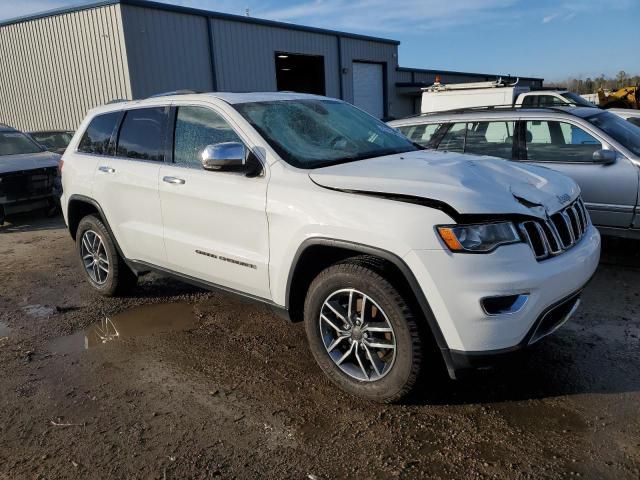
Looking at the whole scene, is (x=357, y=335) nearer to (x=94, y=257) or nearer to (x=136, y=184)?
(x=136, y=184)

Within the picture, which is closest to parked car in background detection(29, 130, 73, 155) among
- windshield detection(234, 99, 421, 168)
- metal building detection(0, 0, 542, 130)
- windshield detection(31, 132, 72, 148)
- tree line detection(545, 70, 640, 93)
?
windshield detection(31, 132, 72, 148)

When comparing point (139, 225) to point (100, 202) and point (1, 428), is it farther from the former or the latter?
point (1, 428)

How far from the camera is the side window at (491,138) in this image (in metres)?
6.12

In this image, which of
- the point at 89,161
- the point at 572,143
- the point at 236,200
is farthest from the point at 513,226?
the point at 89,161

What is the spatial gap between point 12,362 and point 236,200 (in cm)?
217

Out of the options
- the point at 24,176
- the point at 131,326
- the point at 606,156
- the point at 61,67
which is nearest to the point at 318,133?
the point at 131,326

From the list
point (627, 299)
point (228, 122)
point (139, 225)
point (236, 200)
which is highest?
point (228, 122)

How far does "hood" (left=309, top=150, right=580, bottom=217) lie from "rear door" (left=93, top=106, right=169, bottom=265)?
166 cm

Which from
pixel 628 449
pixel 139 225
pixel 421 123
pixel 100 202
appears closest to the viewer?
pixel 628 449

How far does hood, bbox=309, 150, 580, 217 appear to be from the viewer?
285 centimetres

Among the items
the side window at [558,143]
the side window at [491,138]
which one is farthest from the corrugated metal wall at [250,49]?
the side window at [558,143]

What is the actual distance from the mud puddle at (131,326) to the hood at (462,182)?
2.13m

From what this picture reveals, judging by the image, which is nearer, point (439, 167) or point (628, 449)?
point (628, 449)

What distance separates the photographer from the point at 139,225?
4500 millimetres
